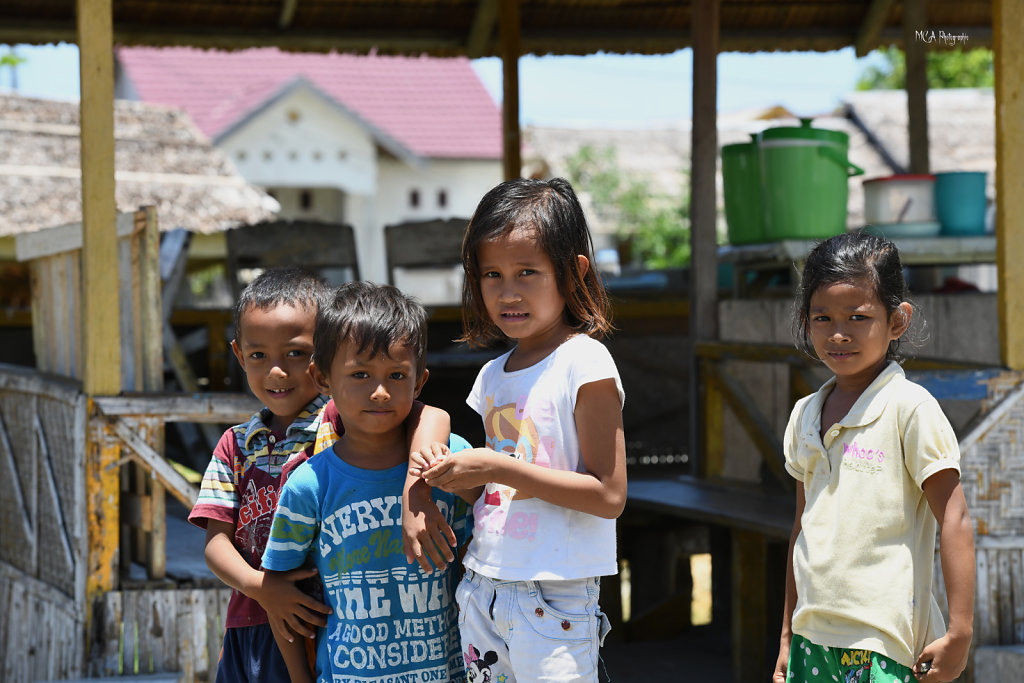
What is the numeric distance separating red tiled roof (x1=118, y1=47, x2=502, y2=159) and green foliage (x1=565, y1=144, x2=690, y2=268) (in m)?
2.45

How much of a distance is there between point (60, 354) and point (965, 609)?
152 inches

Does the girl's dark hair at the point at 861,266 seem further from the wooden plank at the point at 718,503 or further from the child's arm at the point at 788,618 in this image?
the wooden plank at the point at 718,503

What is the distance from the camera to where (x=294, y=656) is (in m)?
2.25

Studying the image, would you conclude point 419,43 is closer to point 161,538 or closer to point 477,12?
point 477,12

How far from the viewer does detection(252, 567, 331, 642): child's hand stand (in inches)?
86.8

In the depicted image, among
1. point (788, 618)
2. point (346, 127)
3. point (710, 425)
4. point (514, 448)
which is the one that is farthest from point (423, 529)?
point (346, 127)

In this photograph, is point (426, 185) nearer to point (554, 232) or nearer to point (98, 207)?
point (98, 207)

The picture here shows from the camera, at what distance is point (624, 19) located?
25.9 ft

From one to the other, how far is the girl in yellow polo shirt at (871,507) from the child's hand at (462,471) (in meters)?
0.82

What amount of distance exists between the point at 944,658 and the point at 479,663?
0.95 metres

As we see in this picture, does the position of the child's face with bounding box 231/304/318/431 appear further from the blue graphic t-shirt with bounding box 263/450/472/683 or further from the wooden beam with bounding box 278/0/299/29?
the wooden beam with bounding box 278/0/299/29

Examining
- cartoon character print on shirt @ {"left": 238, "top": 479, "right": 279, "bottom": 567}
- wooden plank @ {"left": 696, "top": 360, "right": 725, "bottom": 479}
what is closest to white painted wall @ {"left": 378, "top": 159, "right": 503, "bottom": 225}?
wooden plank @ {"left": 696, "top": 360, "right": 725, "bottom": 479}

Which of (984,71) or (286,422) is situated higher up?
(984,71)

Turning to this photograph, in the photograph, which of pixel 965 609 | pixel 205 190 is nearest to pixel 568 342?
pixel 965 609
